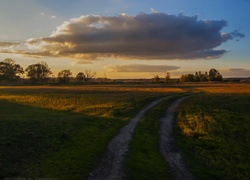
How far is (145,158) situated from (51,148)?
5399 mm

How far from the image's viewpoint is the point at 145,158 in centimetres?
1638

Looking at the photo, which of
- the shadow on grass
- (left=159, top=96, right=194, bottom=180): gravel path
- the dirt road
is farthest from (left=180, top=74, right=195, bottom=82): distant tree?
the shadow on grass

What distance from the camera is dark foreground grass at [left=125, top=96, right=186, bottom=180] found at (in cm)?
1370

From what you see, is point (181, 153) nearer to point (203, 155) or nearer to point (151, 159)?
point (203, 155)

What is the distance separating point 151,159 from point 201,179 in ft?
10.8

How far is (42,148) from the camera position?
17.4 meters

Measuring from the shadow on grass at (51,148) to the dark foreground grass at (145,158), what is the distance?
1825 mm

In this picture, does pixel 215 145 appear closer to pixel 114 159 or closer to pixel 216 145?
pixel 216 145

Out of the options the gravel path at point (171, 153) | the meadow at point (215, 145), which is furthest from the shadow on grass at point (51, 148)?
the meadow at point (215, 145)

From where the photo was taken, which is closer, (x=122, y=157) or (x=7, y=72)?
(x=122, y=157)

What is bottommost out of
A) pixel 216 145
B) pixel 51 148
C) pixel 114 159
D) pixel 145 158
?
pixel 216 145

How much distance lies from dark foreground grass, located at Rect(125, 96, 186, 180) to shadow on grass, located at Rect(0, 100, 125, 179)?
5.99 feet

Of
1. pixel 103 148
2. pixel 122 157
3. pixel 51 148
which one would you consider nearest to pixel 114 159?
pixel 122 157

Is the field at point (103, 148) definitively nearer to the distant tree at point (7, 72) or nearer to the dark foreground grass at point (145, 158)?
the dark foreground grass at point (145, 158)
